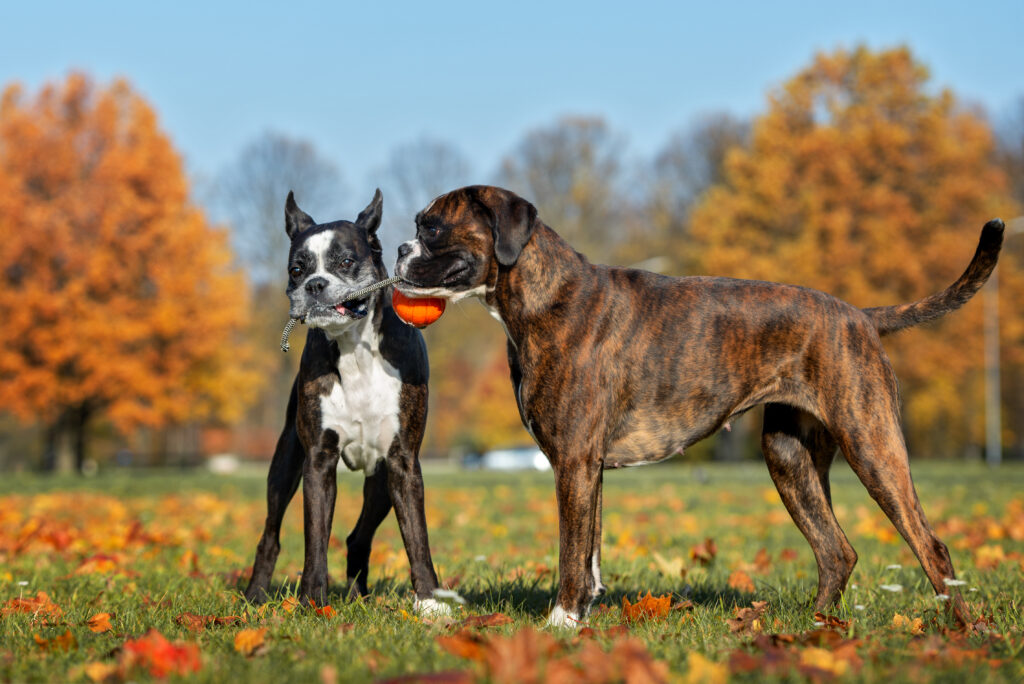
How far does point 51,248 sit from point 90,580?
22618 mm

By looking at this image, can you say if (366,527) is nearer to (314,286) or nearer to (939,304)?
(314,286)

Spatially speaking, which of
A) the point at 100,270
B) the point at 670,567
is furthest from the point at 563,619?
the point at 100,270

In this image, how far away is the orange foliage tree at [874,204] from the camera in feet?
98.2

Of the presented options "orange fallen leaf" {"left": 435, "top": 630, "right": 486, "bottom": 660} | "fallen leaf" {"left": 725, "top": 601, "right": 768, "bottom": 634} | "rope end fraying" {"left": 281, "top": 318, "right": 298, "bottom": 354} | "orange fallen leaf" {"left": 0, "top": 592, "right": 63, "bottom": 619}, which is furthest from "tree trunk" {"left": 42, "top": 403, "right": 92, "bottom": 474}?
"orange fallen leaf" {"left": 435, "top": 630, "right": 486, "bottom": 660}

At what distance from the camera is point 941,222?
100ft

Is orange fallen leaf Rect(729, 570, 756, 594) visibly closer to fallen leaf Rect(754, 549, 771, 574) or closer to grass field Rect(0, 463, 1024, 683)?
grass field Rect(0, 463, 1024, 683)

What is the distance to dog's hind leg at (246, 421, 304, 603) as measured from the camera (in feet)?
17.1

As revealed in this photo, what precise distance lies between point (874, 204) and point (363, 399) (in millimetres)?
28671

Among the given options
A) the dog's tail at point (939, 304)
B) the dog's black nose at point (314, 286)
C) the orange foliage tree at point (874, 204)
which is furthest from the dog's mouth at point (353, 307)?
the orange foliage tree at point (874, 204)

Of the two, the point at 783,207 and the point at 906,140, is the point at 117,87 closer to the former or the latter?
the point at 783,207

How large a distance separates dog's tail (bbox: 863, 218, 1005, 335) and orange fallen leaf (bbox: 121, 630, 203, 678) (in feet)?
10.8

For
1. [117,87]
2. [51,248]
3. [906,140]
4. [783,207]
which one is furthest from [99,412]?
[906,140]

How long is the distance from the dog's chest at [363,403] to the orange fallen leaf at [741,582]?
2185mm

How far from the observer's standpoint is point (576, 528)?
419cm
